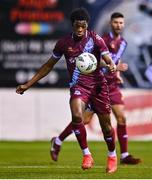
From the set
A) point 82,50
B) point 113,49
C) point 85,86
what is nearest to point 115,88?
point 113,49

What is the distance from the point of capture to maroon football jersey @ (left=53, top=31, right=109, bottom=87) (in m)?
11.0

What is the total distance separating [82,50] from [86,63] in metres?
0.29

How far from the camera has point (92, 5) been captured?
18750 mm

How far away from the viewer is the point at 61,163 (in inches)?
508

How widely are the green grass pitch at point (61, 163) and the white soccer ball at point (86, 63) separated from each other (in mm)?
1345

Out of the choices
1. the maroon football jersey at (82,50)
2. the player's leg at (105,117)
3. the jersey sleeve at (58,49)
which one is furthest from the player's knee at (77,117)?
the jersey sleeve at (58,49)

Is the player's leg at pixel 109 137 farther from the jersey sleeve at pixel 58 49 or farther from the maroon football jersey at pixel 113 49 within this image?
the maroon football jersey at pixel 113 49

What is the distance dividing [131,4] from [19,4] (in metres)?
2.50

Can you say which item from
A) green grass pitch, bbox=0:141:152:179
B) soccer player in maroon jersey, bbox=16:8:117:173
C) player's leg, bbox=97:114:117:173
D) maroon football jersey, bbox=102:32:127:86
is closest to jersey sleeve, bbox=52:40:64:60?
soccer player in maroon jersey, bbox=16:8:117:173

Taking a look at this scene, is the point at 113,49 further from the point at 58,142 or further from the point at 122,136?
the point at 58,142

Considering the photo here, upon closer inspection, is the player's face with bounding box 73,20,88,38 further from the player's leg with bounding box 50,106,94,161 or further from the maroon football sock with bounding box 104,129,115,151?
the player's leg with bounding box 50,106,94,161

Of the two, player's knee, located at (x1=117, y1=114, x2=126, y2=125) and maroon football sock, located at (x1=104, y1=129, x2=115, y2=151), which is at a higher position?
maroon football sock, located at (x1=104, y1=129, x2=115, y2=151)

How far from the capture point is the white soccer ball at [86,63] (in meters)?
10.8

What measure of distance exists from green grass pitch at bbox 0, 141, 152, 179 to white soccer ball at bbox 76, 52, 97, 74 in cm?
135
